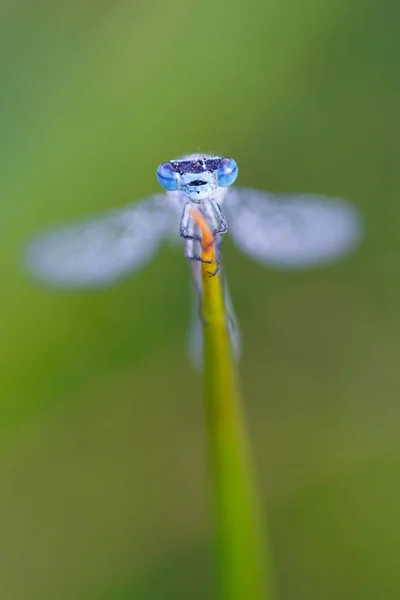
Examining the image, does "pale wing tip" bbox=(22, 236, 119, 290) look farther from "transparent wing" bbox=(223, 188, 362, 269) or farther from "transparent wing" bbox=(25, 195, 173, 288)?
"transparent wing" bbox=(223, 188, 362, 269)

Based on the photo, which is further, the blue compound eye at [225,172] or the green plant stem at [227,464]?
the blue compound eye at [225,172]

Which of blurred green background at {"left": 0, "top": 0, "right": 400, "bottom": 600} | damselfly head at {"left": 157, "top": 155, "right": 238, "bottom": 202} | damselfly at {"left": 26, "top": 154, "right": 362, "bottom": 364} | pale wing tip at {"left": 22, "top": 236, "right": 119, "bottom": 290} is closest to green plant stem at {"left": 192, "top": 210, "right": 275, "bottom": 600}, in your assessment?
damselfly head at {"left": 157, "top": 155, "right": 238, "bottom": 202}

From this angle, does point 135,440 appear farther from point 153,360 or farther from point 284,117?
point 284,117

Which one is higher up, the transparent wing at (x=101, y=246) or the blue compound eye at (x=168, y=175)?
the transparent wing at (x=101, y=246)

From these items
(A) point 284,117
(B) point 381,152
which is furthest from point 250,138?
(B) point 381,152

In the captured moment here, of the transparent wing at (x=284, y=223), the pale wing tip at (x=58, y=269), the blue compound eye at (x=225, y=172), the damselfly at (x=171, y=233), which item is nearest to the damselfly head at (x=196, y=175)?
the blue compound eye at (x=225, y=172)

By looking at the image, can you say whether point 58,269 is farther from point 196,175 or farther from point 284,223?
point 196,175

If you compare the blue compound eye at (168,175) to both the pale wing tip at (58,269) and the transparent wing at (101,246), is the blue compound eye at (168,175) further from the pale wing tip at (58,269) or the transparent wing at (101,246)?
the pale wing tip at (58,269)
